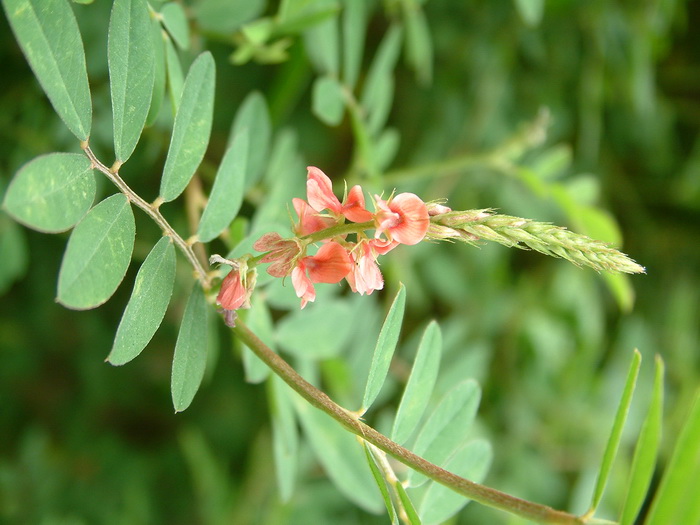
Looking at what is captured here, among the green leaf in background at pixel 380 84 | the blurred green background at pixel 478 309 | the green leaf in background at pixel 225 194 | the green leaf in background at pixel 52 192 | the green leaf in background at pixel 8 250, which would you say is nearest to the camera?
the green leaf in background at pixel 52 192

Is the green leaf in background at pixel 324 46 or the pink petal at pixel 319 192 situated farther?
the green leaf in background at pixel 324 46

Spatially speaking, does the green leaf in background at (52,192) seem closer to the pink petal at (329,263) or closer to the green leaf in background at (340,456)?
the pink petal at (329,263)

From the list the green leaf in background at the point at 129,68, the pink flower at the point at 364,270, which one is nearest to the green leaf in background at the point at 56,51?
the green leaf in background at the point at 129,68

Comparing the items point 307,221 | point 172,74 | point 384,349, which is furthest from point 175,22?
point 384,349

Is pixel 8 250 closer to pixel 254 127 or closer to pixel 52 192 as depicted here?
pixel 254 127

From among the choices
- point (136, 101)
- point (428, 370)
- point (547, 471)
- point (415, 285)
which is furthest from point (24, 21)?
point (547, 471)

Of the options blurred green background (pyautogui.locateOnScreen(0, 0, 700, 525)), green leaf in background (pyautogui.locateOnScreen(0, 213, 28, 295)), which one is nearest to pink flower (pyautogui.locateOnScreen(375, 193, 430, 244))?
green leaf in background (pyautogui.locateOnScreen(0, 213, 28, 295))
